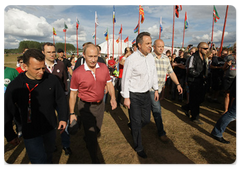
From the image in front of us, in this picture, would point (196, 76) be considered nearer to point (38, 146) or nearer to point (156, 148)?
point (156, 148)

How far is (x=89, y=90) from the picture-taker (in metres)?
2.46

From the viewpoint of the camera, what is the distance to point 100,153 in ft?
10.0

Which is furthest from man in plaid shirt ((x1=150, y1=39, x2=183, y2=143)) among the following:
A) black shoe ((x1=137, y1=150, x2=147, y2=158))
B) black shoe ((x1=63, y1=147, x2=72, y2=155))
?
black shoe ((x1=63, y1=147, x2=72, y2=155))

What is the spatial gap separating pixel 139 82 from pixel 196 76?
2244 mm

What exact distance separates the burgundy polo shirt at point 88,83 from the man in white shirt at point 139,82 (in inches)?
18.6

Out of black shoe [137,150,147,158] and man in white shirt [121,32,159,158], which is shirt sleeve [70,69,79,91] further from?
black shoe [137,150,147,158]

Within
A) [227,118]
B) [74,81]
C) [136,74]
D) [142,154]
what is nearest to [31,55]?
[74,81]

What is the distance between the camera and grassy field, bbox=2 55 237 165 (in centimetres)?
282

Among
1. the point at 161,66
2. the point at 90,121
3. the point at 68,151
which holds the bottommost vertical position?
the point at 68,151

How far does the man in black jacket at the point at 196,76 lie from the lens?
3977 mm

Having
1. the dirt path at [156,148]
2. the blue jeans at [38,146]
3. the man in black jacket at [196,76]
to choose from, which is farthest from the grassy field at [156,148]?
the blue jeans at [38,146]

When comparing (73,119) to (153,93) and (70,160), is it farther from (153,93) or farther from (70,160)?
(153,93)

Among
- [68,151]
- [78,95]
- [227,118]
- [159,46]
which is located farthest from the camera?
[159,46]

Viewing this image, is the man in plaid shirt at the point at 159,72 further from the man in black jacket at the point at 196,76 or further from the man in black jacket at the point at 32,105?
Answer: the man in black jacket at the point at 32,105
